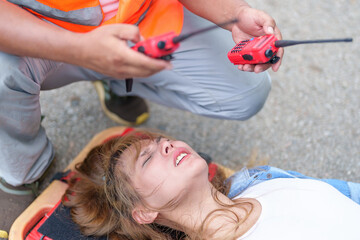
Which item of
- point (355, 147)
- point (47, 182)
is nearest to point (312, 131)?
point (355, 147)

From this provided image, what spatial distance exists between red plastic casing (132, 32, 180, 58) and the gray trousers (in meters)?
0.57

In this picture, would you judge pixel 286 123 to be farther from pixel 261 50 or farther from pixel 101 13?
Answer: pixel 101 13

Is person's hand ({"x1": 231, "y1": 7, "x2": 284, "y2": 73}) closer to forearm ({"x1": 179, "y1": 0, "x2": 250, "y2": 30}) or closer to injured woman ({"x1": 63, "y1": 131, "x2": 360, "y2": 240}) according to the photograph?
forearm ({"x1": 179, "y1": 0, "x2": 250, "y2": 30})

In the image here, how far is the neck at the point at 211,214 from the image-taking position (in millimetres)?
1297

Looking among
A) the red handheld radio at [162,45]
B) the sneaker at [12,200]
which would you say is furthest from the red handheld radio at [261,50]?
the sneaker at [12,200]

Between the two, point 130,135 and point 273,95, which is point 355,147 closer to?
point 273,95

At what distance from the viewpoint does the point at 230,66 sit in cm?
161

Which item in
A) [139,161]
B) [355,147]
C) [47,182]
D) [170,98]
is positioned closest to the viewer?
[139,161]

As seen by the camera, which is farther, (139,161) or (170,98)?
(170,98)

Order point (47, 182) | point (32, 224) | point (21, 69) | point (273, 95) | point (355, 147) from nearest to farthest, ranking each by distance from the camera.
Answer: point (21, 69)
point (32, 224)
point (47, 182)
point (355, 147)
point (273, 95)

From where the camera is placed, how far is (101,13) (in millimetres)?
1326

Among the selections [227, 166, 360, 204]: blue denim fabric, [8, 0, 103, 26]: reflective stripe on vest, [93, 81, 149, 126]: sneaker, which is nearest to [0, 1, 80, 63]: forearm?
[8, 0, 103, 26]: reflective stripe on vest

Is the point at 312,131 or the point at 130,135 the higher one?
the point at 130,135

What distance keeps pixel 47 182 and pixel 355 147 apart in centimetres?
165
